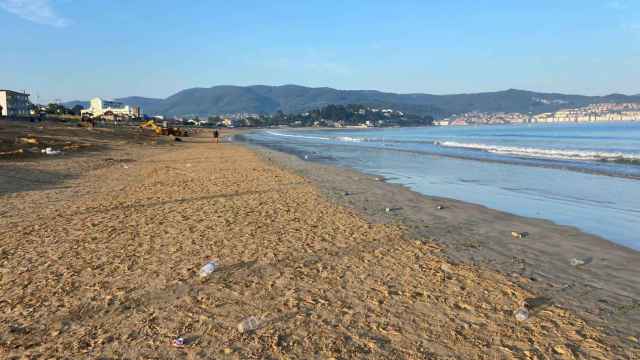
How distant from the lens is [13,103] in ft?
319

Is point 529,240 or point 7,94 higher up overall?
point 7,94

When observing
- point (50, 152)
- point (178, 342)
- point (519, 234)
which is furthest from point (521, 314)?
point (50, 152)

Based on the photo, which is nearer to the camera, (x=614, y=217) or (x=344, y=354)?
(x=344, y=354)

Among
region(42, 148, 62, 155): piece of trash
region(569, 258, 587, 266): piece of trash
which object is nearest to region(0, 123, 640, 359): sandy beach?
region(569, 258, 587, 266): piece of trash

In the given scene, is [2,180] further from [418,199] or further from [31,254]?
[418,199]

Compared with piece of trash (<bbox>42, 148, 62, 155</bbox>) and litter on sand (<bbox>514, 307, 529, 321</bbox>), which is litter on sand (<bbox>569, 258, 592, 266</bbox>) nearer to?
litter on sand (<bbox>514, 307, 529, 321</bbox>)

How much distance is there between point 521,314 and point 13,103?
11795 cm

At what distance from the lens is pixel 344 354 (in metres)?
3.97

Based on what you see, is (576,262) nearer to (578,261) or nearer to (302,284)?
(578,261)

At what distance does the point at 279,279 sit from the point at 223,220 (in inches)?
161

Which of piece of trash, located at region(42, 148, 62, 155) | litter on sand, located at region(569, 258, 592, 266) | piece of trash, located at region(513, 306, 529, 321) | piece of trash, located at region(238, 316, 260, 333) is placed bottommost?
litter on sand, located at region(569, 258, 592, 266)

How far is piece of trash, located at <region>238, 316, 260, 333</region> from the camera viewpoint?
4391mm

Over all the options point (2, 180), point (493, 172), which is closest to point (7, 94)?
point (2, 180)

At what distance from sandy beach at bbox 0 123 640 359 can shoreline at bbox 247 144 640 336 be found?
0.04 metres
